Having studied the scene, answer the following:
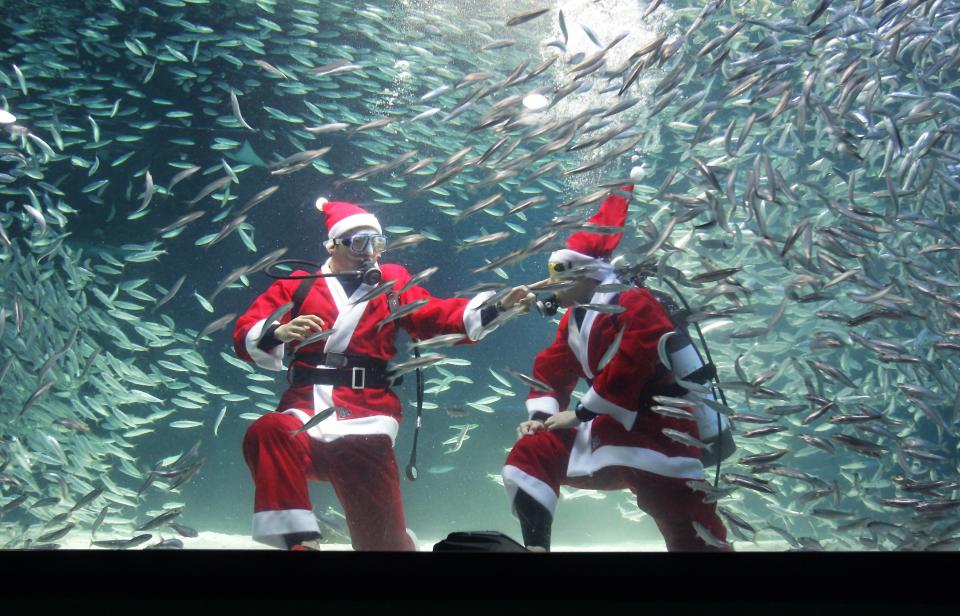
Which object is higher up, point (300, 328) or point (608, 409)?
point (300, 328)

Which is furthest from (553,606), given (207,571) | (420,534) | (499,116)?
(420,534)

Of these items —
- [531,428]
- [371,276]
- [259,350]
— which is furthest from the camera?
[371,276]

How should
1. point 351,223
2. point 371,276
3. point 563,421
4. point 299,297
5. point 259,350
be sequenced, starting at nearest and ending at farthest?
point 563,421
point 259,350
point 371,276
point 299,297
point 351,223

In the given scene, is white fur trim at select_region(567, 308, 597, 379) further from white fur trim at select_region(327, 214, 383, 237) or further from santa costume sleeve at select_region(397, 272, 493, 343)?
white fur trim at select_region(327, 214, 383, 237)

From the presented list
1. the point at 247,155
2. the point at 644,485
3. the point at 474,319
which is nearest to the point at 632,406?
the point at 644,485

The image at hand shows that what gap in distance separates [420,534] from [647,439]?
907 centimetres

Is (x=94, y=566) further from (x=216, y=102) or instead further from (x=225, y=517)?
(x=225, y=517)

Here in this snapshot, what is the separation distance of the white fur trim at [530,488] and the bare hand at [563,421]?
28 centimetres

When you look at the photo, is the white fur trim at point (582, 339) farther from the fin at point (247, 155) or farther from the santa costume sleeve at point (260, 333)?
the fin at point (247, 155)

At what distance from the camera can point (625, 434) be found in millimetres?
2795

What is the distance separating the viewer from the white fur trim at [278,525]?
261cm

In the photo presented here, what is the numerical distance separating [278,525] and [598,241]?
2299mm

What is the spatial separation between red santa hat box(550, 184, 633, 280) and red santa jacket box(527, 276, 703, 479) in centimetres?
32

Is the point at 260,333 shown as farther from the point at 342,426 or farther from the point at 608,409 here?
the point at 608,409
